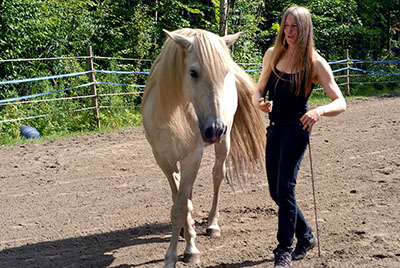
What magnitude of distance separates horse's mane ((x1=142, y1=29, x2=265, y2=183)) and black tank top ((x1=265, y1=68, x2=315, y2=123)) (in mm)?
377

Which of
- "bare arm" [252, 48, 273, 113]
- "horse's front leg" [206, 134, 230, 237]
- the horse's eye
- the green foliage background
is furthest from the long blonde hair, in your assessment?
the green foliage background

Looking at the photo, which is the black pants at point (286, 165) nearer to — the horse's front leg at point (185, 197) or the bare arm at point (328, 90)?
the bare arm at point (328, 90)

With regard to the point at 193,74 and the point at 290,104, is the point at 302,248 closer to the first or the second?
the point at 290,104

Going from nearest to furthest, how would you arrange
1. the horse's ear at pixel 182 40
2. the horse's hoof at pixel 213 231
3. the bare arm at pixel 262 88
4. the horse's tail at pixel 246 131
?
1. the horse's ear at pixel 182 40
2. the bare arm at pixel 262 88
3. the horse's hoof at pixel 213 231
4. the horse's tail at pixel 246 131

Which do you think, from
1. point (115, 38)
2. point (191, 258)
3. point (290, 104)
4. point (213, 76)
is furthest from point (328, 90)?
point (115, 38)

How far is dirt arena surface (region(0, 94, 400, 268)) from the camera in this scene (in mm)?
3299

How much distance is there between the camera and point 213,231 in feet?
12.3

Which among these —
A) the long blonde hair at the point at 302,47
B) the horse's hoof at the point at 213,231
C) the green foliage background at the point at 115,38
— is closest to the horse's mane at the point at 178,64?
the long blonde hair at the point at 302,47

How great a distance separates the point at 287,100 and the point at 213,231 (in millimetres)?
1459

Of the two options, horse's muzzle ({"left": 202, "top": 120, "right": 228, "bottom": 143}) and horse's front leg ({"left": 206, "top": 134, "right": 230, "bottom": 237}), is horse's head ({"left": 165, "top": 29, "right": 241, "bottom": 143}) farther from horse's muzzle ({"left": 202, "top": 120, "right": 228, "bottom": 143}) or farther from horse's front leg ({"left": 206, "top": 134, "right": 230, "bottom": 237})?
horse's front leg ({"left": 206, "top": 134, "right": 230, "bottom": 237})

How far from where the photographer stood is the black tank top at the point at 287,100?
113 inches

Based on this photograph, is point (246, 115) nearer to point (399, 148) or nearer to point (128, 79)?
point (399, 148)

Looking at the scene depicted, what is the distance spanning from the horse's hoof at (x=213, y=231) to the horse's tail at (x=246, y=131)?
911mm

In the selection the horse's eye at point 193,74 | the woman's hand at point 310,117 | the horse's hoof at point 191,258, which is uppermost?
the horse's eye at point 193,74
